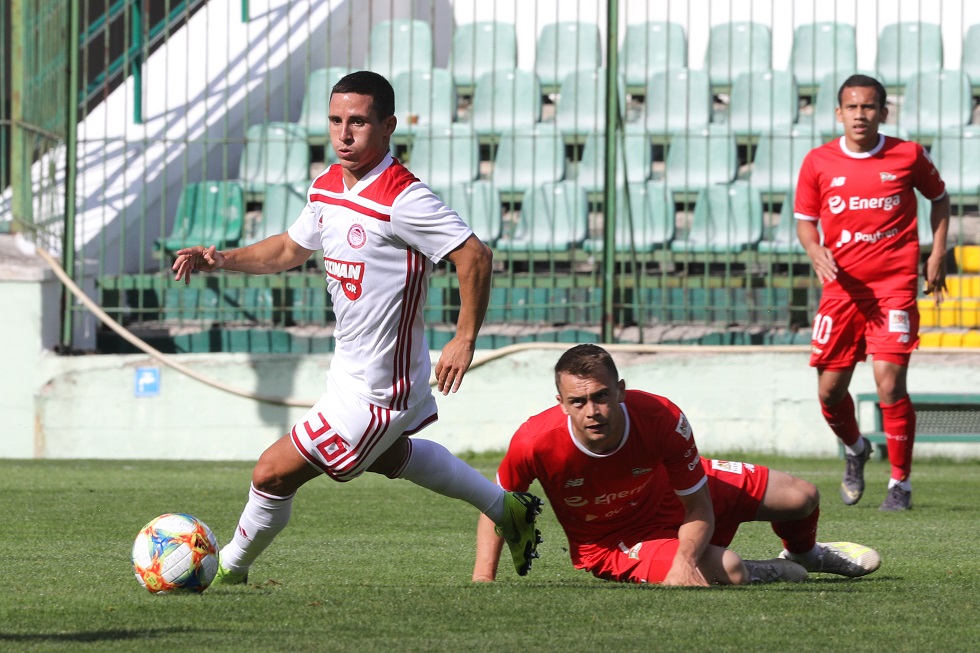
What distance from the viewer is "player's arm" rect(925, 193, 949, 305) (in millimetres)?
7574

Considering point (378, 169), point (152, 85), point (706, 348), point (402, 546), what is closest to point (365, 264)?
point (378, 169)

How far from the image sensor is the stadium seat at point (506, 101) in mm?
14031

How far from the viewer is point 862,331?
7.72m

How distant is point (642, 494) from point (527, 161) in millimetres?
8412

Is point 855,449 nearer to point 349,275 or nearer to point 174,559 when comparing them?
point 349,275

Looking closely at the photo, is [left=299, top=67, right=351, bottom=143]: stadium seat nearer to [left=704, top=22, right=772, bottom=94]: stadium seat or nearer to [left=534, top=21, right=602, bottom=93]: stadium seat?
[left=534, top=21, right=602, bottom=93]: stadium seat

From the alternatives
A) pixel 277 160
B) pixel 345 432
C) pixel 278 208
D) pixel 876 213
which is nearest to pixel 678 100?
pixel 277 160

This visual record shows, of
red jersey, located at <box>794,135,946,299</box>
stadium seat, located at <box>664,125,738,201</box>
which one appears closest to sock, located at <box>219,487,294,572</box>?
red jersey, located at <box>794,135,946,299</box>

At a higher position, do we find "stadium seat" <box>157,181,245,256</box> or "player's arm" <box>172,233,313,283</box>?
"stadium seat" <box>157,181,245,256</box>

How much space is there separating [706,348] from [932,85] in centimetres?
460

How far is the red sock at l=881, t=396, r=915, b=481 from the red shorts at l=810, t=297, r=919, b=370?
239mm

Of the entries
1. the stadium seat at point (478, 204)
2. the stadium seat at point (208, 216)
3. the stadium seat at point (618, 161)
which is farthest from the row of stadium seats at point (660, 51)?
the stadium seat at point (208, 216)

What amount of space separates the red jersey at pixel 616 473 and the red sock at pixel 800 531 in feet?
1.19

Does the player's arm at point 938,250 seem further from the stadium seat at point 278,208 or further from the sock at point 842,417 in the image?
the stadium seat at point 278,208
